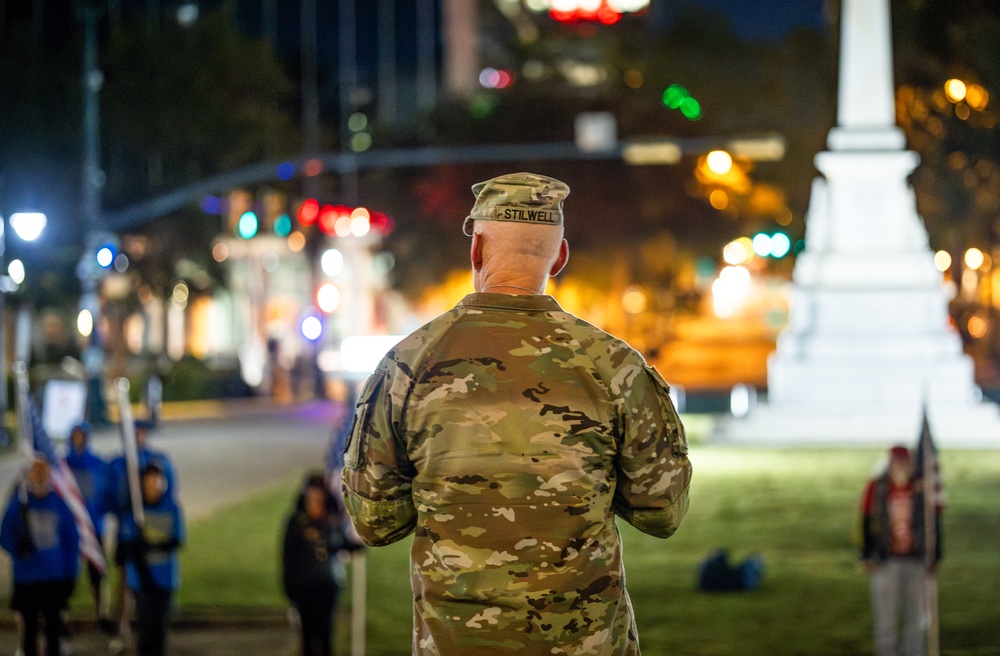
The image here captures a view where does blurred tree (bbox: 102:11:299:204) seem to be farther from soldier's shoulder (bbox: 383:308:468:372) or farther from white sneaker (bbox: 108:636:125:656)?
soldier's shoulder (bbox: 383:308:468:372)

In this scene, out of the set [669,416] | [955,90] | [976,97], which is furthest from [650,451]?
[955,90]

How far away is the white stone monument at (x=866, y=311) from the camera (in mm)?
29266

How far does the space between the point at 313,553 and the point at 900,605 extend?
148 inches

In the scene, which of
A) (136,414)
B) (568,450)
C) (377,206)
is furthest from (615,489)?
Answer: (377,206)

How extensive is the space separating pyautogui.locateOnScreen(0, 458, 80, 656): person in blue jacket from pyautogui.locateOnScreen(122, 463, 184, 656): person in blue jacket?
403 mm

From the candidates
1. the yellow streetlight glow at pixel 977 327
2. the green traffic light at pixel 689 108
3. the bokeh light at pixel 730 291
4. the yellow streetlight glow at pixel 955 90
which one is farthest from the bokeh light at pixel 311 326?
the bokeh light at pixel 730 291

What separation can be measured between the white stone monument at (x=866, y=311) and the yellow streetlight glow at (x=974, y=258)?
98.3ft

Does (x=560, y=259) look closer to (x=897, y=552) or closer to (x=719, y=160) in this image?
(x=897, y=552)

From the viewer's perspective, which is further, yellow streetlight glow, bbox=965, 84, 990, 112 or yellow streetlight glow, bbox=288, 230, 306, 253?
yellow streetlight glow, bbox=288, 230, 306, 253

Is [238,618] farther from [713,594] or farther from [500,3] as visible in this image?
[500,3]

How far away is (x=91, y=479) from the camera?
1241 cm

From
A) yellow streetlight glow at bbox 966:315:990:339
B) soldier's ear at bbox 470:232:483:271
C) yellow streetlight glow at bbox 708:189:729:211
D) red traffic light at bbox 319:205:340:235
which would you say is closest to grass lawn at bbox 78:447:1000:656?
soldier's ear at bbox 470:232:483:271

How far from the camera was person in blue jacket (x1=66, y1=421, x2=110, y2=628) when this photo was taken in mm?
11695

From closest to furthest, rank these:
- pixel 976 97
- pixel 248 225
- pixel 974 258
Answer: pixel 248 225 < pixel 976 97 < pixel 974 258
